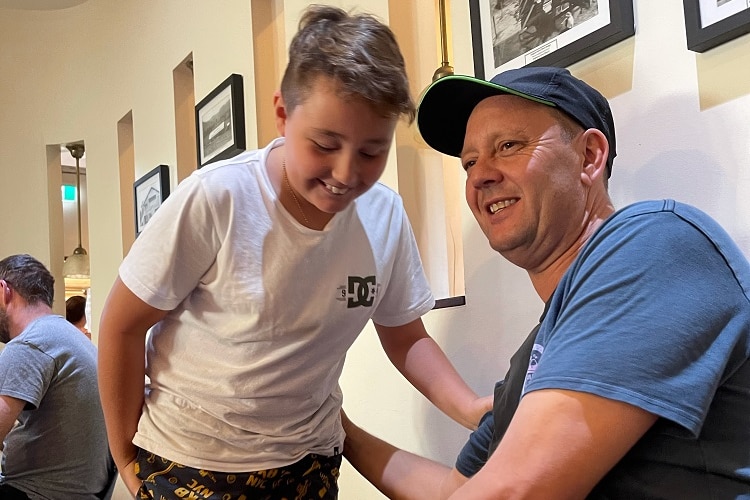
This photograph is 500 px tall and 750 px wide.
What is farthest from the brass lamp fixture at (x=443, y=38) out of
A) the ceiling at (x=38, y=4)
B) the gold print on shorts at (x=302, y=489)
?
the ceiling at (x=38, y=4)

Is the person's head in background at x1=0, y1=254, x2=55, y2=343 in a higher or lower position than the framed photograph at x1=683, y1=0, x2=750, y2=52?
lower

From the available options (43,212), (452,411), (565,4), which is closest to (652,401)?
(452,411)

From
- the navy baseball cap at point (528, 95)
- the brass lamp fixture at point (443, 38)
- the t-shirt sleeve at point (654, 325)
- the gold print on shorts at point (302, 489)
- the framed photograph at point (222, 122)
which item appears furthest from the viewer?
the framed photograph at point (222, 122)

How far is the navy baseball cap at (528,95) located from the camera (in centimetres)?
94

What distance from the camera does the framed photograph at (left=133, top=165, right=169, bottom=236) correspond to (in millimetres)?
3346

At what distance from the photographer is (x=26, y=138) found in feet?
15.6

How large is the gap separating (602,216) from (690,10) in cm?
35

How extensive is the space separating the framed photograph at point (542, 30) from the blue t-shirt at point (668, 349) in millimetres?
578

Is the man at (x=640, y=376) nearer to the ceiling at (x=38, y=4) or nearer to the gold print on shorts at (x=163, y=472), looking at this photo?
the gold print on shorts at (x=163, y=472)

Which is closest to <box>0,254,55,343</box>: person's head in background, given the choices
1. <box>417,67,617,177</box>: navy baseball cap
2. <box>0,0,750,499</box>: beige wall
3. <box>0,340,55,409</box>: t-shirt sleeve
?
<box>0,340,55,409</box>: t-shirt sleeve

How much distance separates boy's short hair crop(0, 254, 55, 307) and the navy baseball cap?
6.74 feet

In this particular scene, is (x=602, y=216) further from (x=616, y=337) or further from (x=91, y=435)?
(x=91, y=435)

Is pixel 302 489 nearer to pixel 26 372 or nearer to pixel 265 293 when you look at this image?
pixel 265 293

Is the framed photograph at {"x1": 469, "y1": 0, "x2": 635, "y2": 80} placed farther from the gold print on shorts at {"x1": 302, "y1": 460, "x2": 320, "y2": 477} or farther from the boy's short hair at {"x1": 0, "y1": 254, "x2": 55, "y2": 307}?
the boy's short hair at {"x1": 0, "y1": 254, "x2": 55, "y2": 307}
